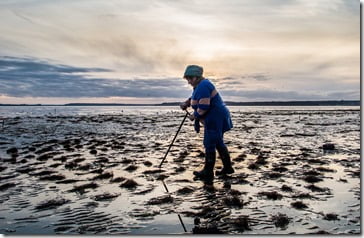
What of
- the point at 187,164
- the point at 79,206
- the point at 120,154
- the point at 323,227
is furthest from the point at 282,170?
the point at 120,154

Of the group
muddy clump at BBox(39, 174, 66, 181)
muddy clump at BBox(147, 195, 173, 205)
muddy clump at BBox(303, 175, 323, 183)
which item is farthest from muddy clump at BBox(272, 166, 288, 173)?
muddy clump at BBox(39, 174, 66, 181)

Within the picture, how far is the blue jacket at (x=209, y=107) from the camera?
306 inches

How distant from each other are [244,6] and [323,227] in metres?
5.52

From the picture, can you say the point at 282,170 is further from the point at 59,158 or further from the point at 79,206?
the point at 59,158

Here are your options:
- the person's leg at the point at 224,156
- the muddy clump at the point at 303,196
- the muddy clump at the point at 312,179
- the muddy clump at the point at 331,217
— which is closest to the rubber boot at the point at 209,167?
the person's leg at the point at 224,156

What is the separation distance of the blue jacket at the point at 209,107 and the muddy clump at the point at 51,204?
3.58 metres

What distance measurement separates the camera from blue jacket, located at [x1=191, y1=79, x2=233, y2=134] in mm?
7770

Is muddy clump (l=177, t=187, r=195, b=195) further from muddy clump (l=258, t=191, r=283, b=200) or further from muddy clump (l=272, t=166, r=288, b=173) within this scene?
muddy clump (l=272, t=166, r=288, b=173)

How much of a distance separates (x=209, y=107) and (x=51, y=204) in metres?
4.08

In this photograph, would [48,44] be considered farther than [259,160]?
No

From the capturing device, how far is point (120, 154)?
A: 13734 millimetres

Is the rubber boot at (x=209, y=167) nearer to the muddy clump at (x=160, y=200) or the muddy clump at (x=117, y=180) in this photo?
the muddy clump at (x=160, y=200)

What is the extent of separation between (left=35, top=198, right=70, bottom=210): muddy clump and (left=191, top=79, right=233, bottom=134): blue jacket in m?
3.58

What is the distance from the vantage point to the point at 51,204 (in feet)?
21.1
